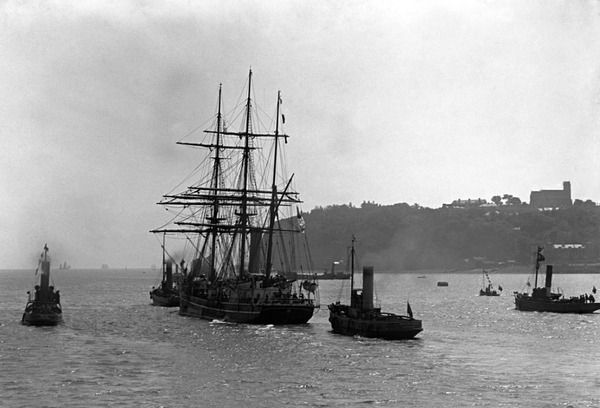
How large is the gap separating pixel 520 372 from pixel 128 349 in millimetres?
33980

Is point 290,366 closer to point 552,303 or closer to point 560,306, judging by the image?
point 552,303

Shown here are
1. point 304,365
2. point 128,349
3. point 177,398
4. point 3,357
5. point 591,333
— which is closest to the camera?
point 177,398

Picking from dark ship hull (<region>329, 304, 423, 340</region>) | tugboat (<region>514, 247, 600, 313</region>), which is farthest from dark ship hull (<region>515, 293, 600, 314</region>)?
dark ship hull (<region>329, 304, 423, 340</region>)

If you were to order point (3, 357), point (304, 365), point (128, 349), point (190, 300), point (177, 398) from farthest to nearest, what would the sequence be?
point (190, 300) → point (128, 349) → point (3, 357) → point (304, 365) → point (177, 398)

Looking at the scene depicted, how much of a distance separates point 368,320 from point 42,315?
37.7m

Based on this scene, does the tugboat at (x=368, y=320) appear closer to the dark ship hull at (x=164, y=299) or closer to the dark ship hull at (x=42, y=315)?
the dark ship hull at (x=42, y=315)

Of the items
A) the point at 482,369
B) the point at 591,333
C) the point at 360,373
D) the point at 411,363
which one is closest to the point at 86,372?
the point at 360,373

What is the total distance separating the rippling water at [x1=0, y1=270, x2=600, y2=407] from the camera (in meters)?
55.2

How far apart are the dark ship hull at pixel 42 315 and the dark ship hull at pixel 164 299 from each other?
50464 mm

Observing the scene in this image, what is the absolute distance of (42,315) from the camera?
334ft

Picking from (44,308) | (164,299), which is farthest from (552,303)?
(44,308)

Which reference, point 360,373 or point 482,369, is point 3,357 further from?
point 482,369

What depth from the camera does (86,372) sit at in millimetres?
65688

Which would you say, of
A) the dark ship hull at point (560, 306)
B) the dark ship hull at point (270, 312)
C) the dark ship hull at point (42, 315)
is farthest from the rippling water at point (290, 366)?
the dark ship hull at point (560, 306)
